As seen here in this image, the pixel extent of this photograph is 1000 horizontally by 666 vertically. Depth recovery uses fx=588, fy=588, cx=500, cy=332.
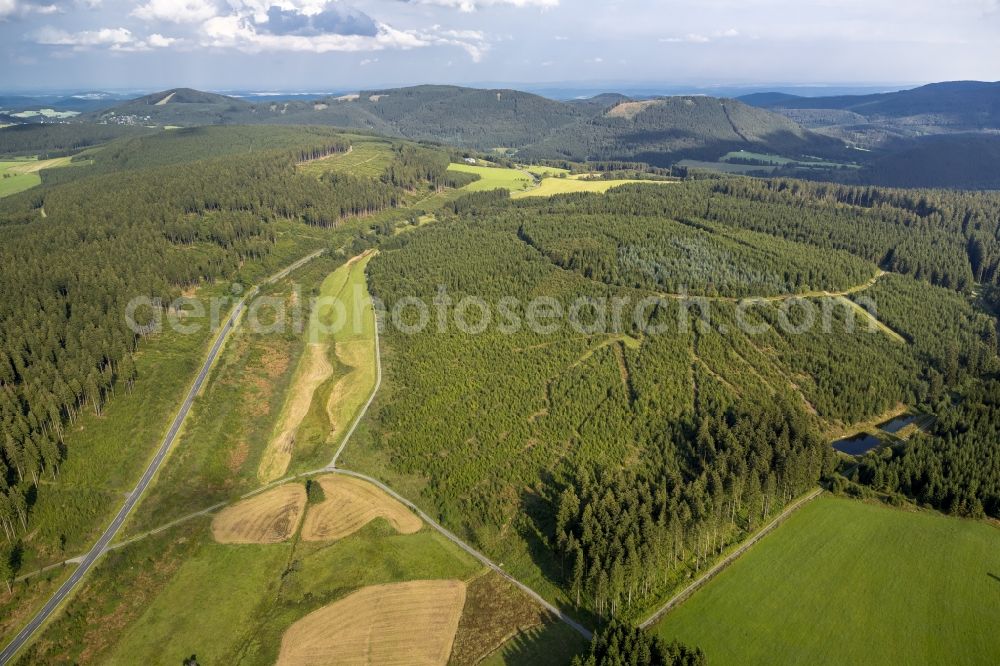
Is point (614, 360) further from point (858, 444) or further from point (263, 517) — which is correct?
point (263, 517)

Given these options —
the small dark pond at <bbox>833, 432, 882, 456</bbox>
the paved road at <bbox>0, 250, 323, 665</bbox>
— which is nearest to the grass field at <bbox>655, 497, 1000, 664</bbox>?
the small dark pond at <bbox>833, 432, 882, 456</bbox>

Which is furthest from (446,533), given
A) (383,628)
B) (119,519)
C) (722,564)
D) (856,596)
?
(856,596)

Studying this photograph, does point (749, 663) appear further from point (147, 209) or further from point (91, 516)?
point (147, 209)

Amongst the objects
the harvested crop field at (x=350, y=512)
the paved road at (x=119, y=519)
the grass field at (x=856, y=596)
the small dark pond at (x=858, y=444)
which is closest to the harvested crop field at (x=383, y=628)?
the harvested crop field at (x=350, y=512)

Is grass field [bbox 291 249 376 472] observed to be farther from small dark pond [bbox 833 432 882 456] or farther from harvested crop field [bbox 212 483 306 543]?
small dark pond [bbox 833 432 882 456]

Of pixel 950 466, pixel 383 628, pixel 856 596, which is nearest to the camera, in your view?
pixel 383 628

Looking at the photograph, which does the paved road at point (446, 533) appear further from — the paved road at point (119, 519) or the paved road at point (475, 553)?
the paved road at point (119, 519)
